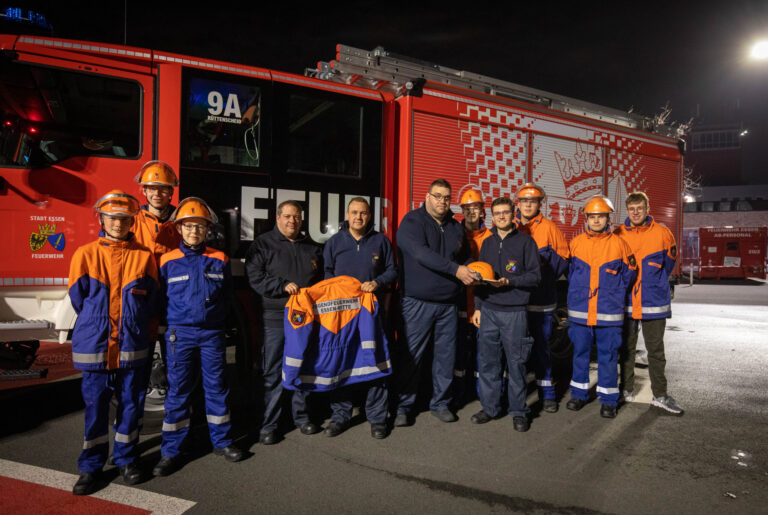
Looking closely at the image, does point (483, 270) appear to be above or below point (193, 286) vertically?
above

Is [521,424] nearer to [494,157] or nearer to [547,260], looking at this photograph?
[547,260]

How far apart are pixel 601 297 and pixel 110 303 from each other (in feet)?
12.5

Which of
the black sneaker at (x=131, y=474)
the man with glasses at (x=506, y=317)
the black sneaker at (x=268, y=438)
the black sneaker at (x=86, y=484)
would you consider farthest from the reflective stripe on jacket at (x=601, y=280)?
the black sneaker at (x=86, y=484)

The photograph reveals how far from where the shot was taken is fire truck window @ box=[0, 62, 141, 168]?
11.8ft

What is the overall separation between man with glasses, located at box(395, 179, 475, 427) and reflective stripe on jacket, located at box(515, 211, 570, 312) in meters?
0.83

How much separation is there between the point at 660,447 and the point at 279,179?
368cm

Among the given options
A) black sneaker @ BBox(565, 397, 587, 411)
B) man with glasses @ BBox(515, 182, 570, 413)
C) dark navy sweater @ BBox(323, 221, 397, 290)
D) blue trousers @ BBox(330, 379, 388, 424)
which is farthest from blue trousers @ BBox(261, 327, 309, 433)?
black sneaker @ BBox(565, 397, 587, 411)

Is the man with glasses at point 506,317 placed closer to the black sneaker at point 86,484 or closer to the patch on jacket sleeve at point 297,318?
the patch on jacket sleeve at point 297,318

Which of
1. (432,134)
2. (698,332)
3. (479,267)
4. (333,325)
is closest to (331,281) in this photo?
(333,325)

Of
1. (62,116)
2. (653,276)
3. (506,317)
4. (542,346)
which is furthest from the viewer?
(542,346)

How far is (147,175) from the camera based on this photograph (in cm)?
352

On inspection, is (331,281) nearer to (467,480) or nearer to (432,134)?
(467,480)

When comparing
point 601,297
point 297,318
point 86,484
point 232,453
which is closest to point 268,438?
point 232,453

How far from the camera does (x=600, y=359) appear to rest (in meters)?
4.43
